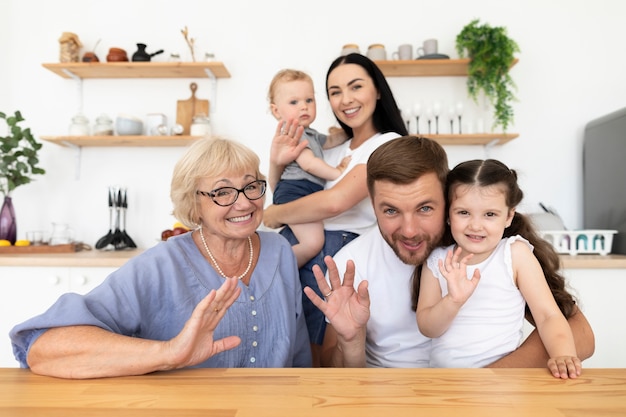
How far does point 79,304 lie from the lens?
3.65 feet

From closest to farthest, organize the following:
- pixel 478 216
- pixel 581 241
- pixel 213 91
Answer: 1. pixel 478 216
2. pixel 581 241
3. pixel 213 91

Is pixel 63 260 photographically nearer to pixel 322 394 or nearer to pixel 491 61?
pixel 322 394

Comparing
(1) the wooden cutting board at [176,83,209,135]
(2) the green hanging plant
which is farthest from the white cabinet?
(1) the wooden cutting board at [176,83,209,135]

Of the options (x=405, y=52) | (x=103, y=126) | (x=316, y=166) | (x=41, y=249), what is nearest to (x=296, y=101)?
(x=316, y=166)

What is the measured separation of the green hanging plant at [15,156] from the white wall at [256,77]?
0.31 meters

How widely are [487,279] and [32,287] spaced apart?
251 cm

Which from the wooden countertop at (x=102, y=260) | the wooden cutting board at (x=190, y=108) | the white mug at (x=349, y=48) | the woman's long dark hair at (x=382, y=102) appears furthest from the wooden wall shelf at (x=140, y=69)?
the woman's long dark hair at (x=382, y=102)

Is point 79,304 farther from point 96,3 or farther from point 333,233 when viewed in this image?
point 96,3

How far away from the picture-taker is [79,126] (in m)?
3.30

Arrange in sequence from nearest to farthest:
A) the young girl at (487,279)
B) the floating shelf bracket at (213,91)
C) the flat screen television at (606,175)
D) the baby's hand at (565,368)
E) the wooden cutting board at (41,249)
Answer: the baby's hand at (565,368) < the young girl at (487,279) < the flat screen television at (606,175) < the wooden cutting board at (41,249) < the floating shelf bracket at (213,91)

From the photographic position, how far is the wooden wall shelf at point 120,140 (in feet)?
10.6

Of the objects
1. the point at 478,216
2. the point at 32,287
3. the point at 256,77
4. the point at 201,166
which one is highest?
the point at 256,77

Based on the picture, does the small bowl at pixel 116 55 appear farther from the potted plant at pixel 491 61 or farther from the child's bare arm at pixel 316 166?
the potted plant at pixel 491 61

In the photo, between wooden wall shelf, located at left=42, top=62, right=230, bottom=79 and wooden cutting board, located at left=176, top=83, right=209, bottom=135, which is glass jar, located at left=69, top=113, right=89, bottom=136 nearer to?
wooden wall shelf, located at left=42, top=62, right=230, bottom=79
